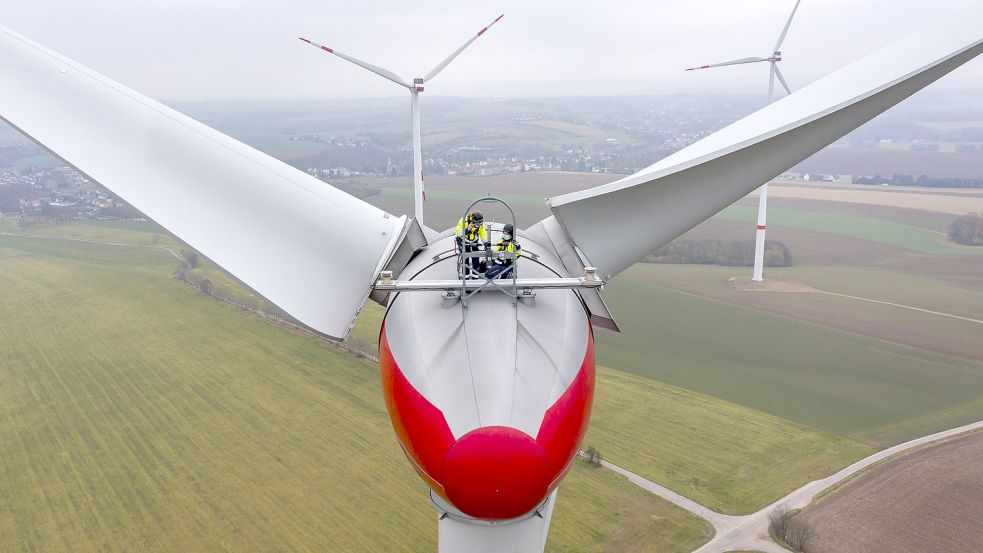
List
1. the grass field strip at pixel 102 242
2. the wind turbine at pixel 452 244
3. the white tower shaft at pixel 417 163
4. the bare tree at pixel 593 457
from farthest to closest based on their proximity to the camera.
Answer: the grass field strip at pixel 102 242, the bare tree at pixel 593 457, the white tower shaft at pixel 417 163, the wind turbine at pixel 452 244

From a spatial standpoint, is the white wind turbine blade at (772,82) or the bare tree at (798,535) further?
the white wind turbine blade at (772,82)

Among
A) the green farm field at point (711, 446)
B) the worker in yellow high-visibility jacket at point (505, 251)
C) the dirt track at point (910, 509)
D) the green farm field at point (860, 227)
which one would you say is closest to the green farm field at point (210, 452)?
the green farm field at point (711, 446)

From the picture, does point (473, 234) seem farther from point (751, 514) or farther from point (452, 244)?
point (751, 514)

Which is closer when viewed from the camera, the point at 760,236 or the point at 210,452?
the point at 210,452

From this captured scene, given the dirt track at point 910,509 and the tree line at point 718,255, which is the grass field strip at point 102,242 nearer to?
the tree line at point 718,255

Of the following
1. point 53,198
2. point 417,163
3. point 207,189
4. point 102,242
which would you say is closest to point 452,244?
point 207,189

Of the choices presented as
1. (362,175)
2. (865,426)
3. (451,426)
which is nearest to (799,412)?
(865,426)

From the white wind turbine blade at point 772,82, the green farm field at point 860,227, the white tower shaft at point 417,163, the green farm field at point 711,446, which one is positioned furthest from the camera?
the green farm field at point 860,227
